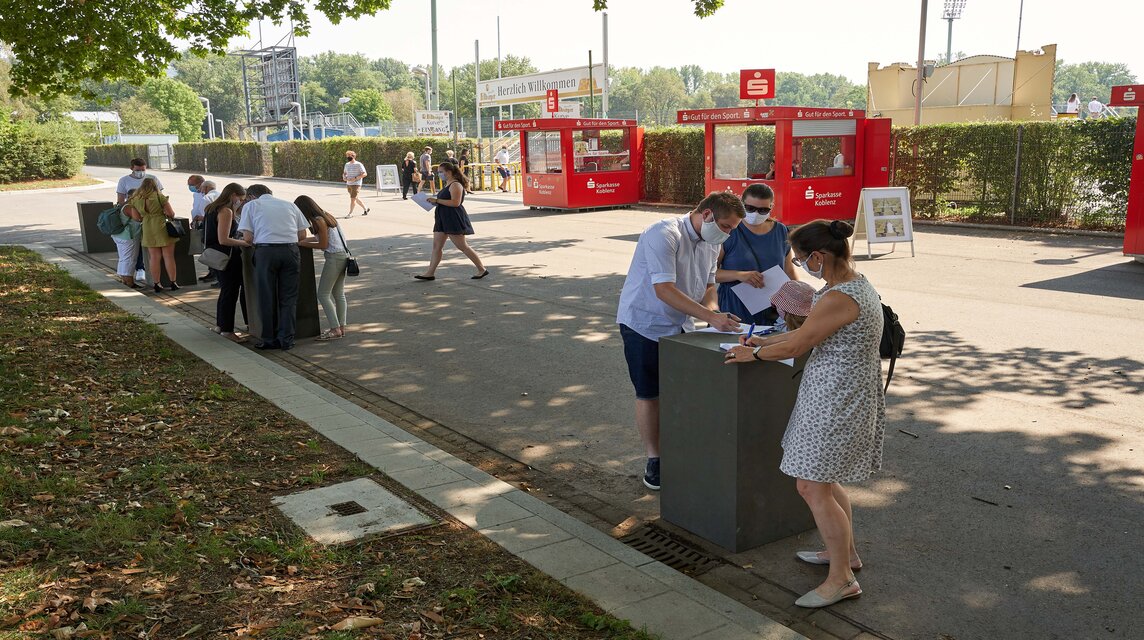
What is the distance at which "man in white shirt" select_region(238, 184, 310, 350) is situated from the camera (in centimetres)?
910

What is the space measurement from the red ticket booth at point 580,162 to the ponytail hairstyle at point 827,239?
67.9ft

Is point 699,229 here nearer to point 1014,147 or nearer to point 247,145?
point 1014,147

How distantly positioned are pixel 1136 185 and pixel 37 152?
146ft

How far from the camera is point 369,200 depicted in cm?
3192

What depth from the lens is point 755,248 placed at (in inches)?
247

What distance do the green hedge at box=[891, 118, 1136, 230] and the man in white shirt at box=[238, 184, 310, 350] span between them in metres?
14.8

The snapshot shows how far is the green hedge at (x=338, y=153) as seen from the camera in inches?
1539

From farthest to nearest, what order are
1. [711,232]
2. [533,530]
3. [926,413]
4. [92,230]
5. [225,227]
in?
[92,230] < [225,227] < [926,413] < [711,232] < [533,530]

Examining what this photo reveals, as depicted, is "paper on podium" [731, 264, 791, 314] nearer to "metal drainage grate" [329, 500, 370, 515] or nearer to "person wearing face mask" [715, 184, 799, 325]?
"person wearing face mask" [715, 184, 799, 325]

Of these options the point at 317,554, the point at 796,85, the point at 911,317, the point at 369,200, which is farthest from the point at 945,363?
the point at 796,85

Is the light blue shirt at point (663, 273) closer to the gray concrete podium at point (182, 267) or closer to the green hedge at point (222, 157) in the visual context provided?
the gray concrete podium at point (182, 267)

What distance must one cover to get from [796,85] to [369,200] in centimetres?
16676

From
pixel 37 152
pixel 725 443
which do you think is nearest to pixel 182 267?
pixel 725 443

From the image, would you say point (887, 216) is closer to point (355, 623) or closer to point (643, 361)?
point (643, 361)
